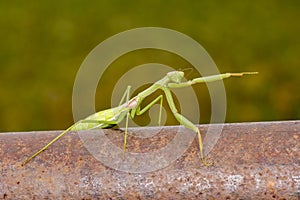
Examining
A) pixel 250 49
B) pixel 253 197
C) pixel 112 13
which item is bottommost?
pixel 253 197

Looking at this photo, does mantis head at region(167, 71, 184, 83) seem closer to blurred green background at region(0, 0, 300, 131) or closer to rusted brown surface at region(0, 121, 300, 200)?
rusted brown surface at region(0, 121, 300, 200)

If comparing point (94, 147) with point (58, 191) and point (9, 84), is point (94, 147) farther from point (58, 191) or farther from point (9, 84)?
point (9, 84)

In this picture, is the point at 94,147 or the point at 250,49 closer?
the point at 94,147

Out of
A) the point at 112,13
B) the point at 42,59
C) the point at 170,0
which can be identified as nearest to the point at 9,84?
the point at 42,59

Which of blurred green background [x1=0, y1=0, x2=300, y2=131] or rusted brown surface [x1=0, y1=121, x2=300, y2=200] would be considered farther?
blurred green background [x1=0, y1=0, x2=300, y2=131]

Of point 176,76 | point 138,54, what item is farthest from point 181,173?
point 138,54

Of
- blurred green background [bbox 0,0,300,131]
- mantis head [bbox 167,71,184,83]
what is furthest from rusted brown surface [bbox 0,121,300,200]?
blurred green background [bbox 0,0,300,131]

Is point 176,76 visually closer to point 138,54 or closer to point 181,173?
point 181,173
